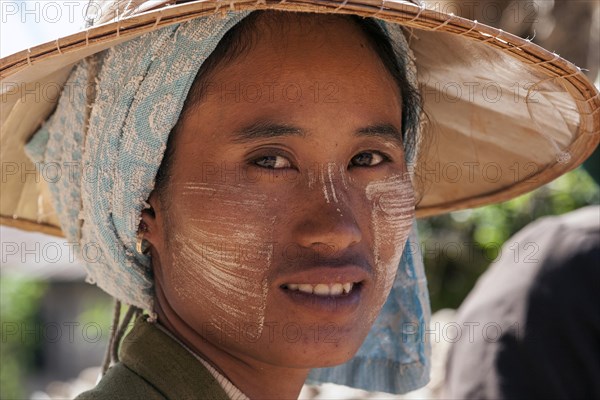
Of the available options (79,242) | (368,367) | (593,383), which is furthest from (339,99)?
(593,383)

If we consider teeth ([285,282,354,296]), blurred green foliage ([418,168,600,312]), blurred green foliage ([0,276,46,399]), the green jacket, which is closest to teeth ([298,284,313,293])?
teeth ([285,282,354,296])

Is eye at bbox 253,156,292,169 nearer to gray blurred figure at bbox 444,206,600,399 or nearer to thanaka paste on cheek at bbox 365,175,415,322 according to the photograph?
thanaka paste on cheek at bbox 365,175,415,322

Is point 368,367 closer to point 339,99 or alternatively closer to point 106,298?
point 339,99

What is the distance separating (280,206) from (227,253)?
165 mm

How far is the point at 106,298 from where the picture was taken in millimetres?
10727

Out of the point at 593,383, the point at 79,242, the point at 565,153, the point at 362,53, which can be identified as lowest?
the point at 593,383

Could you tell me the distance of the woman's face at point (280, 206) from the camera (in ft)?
6.51

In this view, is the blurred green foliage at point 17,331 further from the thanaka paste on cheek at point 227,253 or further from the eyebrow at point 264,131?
the eyebrow at point 264,131

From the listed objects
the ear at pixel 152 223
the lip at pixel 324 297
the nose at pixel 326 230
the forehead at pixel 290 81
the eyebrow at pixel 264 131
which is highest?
the forehead at pixel 290 81

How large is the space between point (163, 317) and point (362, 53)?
84 centimetres

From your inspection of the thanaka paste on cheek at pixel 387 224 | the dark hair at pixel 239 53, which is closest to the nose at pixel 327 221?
the thanaka paste on cheek at pixel 387 224

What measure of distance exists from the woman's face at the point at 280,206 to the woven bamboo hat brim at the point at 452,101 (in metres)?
0.30

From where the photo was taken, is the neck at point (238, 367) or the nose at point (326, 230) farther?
the neck at point (238, 367)

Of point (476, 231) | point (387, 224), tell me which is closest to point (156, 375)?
point (387, 224)
